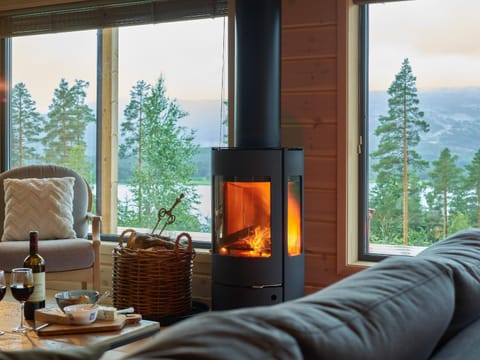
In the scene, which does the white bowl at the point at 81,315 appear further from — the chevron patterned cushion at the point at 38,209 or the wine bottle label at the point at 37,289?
the chevron patterned cushion at the point at 38,209

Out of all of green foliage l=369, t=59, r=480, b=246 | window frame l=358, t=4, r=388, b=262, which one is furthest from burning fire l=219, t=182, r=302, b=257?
green foliage l=369, t=59, r=480, b=246

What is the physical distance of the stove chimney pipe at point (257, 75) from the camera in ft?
12.7

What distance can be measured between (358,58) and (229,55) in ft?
2.89

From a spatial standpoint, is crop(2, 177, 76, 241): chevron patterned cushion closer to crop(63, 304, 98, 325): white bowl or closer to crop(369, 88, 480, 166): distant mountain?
crop(63, 304, 98, 325): white bowl

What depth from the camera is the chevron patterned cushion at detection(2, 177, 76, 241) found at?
187 inches

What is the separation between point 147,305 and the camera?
13.1 feet

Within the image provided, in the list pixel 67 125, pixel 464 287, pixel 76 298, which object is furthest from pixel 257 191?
pixel 464 287

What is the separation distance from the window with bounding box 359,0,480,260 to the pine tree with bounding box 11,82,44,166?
2.76 metres

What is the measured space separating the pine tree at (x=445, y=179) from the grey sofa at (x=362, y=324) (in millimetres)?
2853

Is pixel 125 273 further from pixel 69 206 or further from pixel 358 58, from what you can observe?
pixel 358 58

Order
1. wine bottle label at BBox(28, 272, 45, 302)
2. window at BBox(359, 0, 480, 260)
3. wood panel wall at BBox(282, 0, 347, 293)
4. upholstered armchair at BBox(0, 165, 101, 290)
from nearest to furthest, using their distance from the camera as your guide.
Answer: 1. wine bottle label at BBox(28, 272, 45, 302)
2. window at BBox(359, 0, 480, 260)
3. wood panel wall at BBox(282, 0, 347, 293)
4. upholstered armchair at BBox(0, 165, 101, 290)

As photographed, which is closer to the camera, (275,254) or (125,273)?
(275,254)

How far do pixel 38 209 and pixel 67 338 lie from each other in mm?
2422

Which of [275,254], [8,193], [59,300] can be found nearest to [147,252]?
[275,254]
